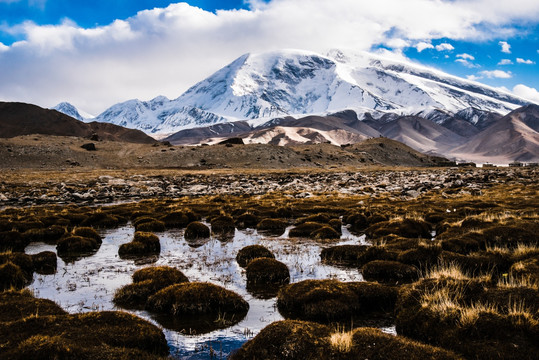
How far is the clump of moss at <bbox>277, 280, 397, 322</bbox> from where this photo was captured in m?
9.40

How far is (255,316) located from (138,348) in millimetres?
3224

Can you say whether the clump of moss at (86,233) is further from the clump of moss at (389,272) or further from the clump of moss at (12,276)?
the clump of moss at (389,272)

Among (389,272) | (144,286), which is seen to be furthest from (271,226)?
(144,286)

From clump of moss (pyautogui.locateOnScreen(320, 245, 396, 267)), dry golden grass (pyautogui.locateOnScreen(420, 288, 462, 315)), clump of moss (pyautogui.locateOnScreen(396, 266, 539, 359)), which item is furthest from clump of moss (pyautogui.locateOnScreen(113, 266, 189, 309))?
dry golden grass (pyautogui.locateOnScreen(420, 288, 462, 315))

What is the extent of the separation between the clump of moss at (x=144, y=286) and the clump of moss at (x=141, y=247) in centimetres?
433

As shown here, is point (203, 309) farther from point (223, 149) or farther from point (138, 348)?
point (223, 149)

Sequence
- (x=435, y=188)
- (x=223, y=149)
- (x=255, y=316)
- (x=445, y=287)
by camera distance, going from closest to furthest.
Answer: (x=445, y=287) < (x=255, y=316) < (x=435, y=188) < (x=223, y=149)

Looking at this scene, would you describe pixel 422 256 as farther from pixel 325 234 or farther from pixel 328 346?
pixel 328 346

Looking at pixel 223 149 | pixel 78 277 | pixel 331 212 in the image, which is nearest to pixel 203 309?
pixel 78 277

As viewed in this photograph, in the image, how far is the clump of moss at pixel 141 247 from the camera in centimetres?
1621

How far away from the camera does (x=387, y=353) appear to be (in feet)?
21.7

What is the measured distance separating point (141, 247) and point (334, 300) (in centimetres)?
1007

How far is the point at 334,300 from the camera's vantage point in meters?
9.61

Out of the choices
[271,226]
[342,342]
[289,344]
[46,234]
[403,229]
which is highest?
[342,342]
